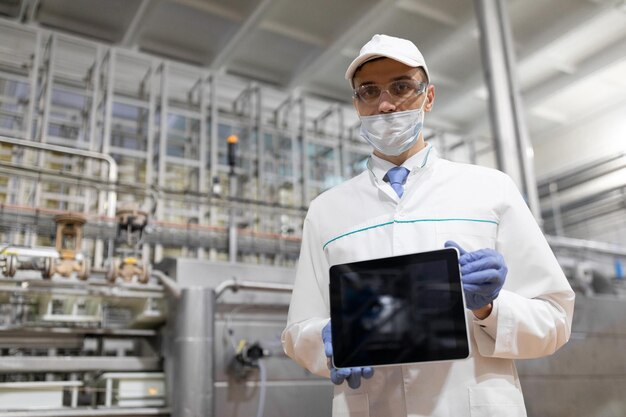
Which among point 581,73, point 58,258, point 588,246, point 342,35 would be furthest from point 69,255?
point 581,73

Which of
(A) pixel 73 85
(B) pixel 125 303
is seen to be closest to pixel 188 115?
(A) pixel 73 85

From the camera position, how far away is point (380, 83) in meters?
1.04

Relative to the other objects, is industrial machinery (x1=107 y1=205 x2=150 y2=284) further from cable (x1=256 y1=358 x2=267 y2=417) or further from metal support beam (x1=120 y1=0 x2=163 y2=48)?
metal support beam (x1=120 y1=0 x2=163 y2=48)

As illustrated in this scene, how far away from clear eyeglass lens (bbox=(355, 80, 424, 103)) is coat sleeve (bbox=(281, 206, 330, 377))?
253 millimetres

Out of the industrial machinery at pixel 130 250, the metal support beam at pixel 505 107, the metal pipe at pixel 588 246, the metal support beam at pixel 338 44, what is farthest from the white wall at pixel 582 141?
the industrial machinery at pixel 130 250

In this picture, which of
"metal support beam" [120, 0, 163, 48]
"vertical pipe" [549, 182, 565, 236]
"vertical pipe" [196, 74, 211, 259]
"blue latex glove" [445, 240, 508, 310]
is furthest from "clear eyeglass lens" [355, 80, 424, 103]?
"vertical pipe" [549, 182, 565, 236]

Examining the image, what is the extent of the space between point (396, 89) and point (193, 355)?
1.65 metres

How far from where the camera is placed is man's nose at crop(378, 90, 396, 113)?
1.03m

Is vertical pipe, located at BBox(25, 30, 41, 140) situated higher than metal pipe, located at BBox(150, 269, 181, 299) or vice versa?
vertical pipe, located at BBox(25, 30, 41, 140)

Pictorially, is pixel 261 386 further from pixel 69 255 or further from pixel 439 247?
pixel 439 247

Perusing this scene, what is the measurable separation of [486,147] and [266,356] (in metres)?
5.12

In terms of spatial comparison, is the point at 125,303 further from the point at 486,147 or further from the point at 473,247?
the point at 486,147

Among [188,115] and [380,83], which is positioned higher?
[188,115]

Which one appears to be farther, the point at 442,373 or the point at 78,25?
the point at 78,25
